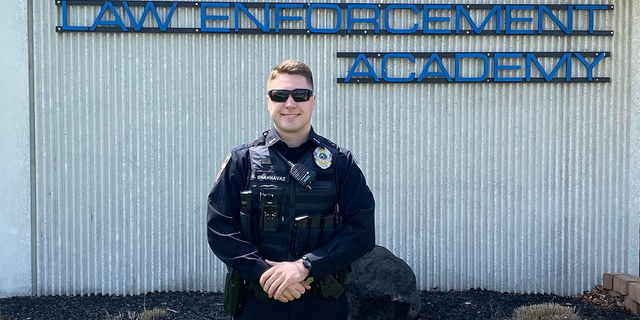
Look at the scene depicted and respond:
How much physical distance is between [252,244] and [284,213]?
223mm

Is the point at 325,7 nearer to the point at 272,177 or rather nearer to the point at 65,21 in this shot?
the point at 65,21

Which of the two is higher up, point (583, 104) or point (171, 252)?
point (583, 104)

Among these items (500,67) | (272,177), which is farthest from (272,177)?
(500,67)

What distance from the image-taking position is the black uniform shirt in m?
3.14

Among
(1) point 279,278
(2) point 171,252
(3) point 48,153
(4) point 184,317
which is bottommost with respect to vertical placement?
(4) point 184,317

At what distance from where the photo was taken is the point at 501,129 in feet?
21.3

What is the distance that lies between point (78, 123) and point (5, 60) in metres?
0.89

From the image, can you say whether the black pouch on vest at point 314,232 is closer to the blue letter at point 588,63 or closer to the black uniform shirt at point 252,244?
the black uniform shirt at point 252,244

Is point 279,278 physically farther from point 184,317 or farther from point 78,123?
point 78,123

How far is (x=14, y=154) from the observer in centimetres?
624

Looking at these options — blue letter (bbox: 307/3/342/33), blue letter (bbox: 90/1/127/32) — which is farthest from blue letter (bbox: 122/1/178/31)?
blue letter (bbox: 307/3/342/33)

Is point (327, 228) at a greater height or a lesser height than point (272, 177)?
lesser

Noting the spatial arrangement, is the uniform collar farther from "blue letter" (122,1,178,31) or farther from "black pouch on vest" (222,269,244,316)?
"blue letter" (122,1,178,31)

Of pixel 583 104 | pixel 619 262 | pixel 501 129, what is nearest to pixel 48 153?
pixel 501 129
